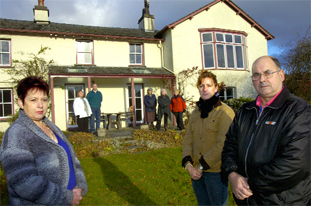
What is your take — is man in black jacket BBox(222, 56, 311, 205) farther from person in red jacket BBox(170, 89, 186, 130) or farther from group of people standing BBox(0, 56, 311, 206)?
person in red jacket BBox(170, 89, 186, 130)

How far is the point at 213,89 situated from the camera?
2902 millimetres

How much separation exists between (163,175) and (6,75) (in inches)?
418

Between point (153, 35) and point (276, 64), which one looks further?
point (153, 35)

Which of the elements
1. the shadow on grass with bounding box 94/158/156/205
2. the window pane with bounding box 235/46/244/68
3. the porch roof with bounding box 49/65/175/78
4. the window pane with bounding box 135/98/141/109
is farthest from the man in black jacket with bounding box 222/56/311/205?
the window pane with bounding box 235/46/244/68

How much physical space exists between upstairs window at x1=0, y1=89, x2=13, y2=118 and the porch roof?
2711 millimetres

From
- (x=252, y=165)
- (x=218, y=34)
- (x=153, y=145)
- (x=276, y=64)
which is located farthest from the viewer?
(x=218, y=34)

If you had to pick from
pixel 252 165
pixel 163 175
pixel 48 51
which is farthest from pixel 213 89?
pixel 48 51

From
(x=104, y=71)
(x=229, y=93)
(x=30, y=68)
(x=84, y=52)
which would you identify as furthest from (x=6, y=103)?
(x=229, y=93)

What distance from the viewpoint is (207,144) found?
2.75 meters

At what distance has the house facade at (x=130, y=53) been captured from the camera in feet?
38.9

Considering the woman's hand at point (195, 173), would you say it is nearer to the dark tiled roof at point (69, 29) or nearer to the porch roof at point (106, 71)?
the porch roof at point (106, 71)

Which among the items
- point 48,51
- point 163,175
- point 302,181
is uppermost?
point 48,51

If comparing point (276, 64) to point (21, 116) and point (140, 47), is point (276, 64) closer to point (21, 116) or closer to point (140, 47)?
point (21, 116)

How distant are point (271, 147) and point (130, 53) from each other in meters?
12.6
